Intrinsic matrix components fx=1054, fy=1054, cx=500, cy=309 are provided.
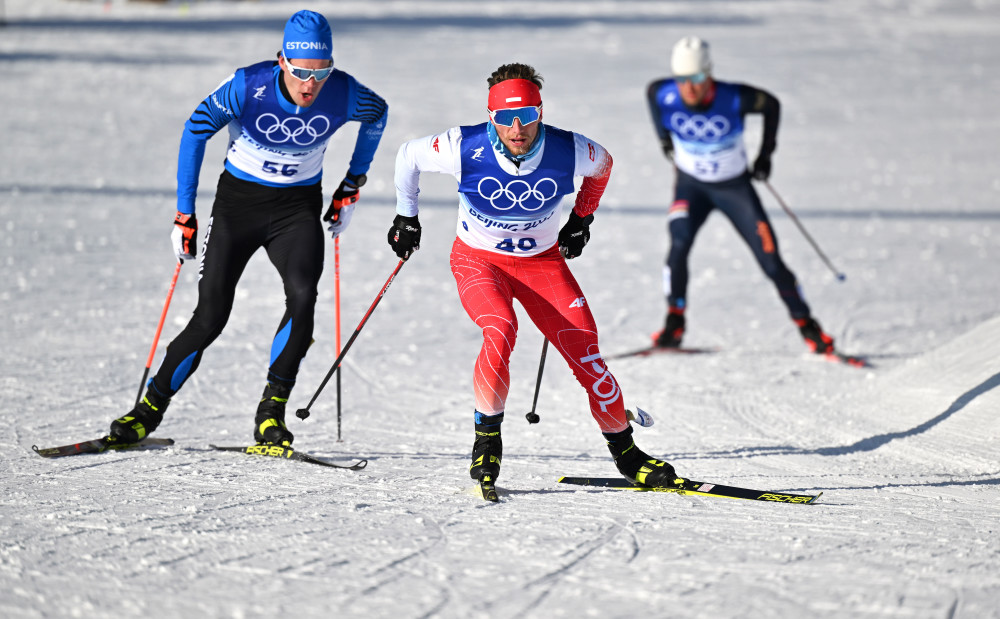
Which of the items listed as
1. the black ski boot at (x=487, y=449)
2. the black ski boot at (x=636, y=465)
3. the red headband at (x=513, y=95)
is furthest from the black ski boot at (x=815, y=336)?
the red headband at (x=513, y=95)

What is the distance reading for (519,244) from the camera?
455 centimetres

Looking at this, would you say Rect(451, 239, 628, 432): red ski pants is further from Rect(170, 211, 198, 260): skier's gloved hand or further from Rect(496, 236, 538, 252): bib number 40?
Rect(170, 211, 198, 260): skier's gloved hand

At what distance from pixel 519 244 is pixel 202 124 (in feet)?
5.40

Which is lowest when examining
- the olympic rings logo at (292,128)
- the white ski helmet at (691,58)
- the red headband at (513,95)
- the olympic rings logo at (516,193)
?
the olympic rings logo at (516,193)

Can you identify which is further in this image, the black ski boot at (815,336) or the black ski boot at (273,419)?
the black ski boot at (815,336)

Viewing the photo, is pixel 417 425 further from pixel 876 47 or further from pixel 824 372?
pixel 876 47

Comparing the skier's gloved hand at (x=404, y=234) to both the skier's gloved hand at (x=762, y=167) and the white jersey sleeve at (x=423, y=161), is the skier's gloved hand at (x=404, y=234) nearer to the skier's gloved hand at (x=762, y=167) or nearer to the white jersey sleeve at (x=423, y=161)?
the white jersey sleeve at (x=423, y=161)

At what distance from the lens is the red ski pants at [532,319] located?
4.40 meters

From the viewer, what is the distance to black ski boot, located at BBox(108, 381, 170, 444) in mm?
5102

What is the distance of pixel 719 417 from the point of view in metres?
6.30

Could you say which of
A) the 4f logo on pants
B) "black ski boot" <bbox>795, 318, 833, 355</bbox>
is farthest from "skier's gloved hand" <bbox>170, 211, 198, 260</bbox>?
"black ski boot" <bbox>795, 318, 833, 355</bbox>

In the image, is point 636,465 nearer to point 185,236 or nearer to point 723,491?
point 723,491

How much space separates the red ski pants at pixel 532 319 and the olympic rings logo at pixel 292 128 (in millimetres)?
1089

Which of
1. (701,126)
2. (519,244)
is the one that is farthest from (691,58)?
(519,244)
